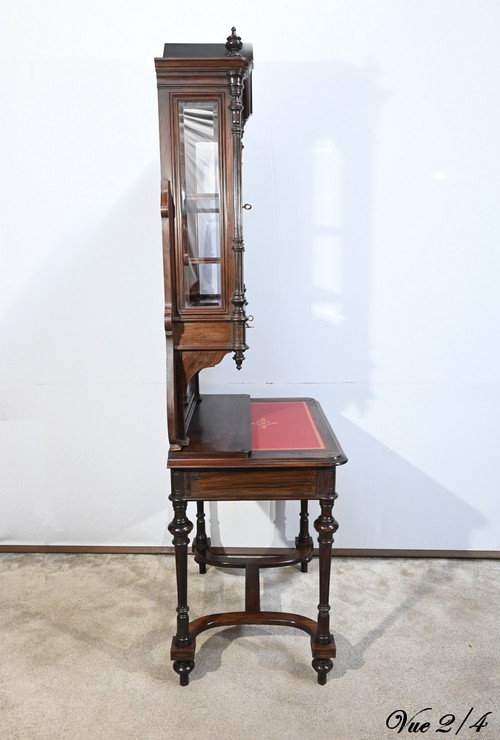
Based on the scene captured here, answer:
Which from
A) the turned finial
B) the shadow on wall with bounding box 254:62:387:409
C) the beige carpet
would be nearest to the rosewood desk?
the beige carpet

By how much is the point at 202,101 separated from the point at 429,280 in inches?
55.2

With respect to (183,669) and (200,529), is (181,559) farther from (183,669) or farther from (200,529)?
(200,529)

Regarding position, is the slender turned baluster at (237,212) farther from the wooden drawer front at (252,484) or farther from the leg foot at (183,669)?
the leg foot at (183,669)

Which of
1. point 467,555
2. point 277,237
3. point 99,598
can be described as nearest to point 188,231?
point 277,237

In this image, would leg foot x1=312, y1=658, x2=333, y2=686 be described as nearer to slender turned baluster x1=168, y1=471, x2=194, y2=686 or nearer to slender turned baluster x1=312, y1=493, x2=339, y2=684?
slender turned baluster x1=312, y1=493, x2=339, y2=684

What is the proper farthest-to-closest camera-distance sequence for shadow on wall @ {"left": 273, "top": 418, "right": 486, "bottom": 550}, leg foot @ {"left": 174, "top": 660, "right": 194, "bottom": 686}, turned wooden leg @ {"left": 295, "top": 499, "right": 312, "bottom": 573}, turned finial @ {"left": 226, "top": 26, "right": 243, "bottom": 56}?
shadow on wall @ {"left": 273, "top": 418, "right": 486, "bottom": 550} → turned wooden leg @ {"left": 295, "top": 499, "right": 312, "bottom": 573} → leg foot @ {"left": 174, "top": 660, "right": 194, "bottom": 686} → turned finial @ {"left": 226, "top": 26, "right": 243, "bottom": 56}

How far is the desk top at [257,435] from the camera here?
200cm

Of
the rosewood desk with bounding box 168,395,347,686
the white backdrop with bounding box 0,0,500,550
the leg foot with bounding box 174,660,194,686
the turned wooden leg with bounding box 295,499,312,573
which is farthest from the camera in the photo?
the turned wooden leg with bounding box 295,499,312,573

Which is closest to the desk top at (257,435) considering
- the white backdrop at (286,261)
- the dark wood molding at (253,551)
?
the white backdrop at (286,261)

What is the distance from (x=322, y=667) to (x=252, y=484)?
2.32ft

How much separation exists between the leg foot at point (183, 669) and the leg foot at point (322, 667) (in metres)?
0.45

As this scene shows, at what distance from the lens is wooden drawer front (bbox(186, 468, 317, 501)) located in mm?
2035

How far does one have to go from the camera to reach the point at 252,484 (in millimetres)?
2049

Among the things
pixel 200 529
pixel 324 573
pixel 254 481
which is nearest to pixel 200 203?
pixel 254 481
